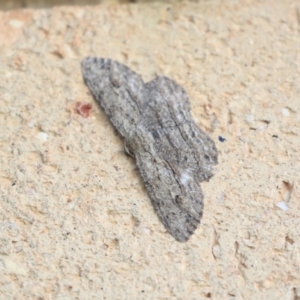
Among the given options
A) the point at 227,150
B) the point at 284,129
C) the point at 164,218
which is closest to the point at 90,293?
the point at 164,218

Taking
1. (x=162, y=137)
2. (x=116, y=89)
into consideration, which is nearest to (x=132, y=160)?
(x=162, y=137)

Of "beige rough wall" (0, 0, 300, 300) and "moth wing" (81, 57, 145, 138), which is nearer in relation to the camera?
"beige rough wall" (0, 0, 300, 300)

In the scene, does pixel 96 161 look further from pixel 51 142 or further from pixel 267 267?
pixel 267 267

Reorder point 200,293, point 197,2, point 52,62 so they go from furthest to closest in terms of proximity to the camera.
→ 1. point 197,2
2. point 52,62
3. point 200,293

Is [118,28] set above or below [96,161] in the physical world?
above

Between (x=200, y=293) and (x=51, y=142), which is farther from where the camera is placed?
(x=51, y=142)

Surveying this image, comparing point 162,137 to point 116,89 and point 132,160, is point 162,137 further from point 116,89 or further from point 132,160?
point 116,89
